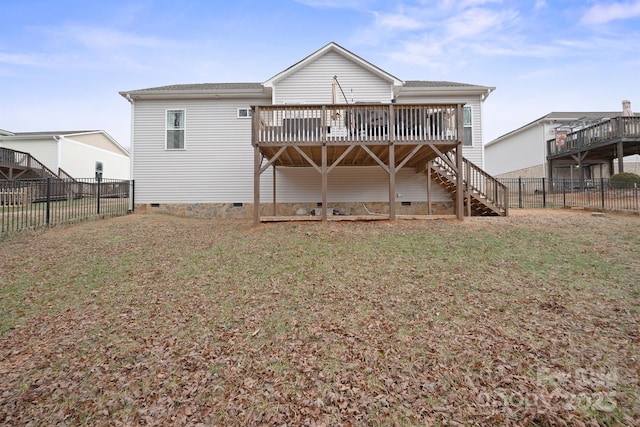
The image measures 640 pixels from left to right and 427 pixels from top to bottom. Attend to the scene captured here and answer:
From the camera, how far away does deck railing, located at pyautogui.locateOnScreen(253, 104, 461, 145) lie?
9023 mm

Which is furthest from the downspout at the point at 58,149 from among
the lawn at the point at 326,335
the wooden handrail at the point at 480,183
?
the wooden handrail at the point at 480,183

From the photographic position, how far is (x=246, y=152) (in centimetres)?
1239

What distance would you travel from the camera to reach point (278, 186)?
40.4ft

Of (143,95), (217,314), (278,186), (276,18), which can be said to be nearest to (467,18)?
(276,18)

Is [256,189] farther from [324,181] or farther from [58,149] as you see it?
[58,149]

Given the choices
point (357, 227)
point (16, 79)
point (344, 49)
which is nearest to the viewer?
point (357, 227)

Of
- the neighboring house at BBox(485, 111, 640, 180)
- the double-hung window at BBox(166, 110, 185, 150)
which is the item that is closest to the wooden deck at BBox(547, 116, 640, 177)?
the neighboring house at BBox(485, 111, 640, 180)

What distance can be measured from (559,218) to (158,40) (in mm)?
22031

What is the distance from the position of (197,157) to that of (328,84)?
6.26 metres

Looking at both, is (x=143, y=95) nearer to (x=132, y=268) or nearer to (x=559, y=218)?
(x=132, y=268)

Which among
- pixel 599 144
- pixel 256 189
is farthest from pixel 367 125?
pixel 599 144

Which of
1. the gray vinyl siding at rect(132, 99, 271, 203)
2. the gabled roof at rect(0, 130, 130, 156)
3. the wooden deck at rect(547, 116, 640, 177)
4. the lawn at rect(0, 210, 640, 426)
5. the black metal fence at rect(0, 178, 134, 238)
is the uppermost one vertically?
the gabled roof at rect(0, 130, 130, 156)

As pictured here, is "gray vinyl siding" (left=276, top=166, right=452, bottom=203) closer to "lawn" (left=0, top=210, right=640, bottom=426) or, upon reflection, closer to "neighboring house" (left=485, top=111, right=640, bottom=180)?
"lawn" (left=0, top=210, right=640, bottom=426)

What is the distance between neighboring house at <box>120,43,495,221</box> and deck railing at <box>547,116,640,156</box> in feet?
34.4
